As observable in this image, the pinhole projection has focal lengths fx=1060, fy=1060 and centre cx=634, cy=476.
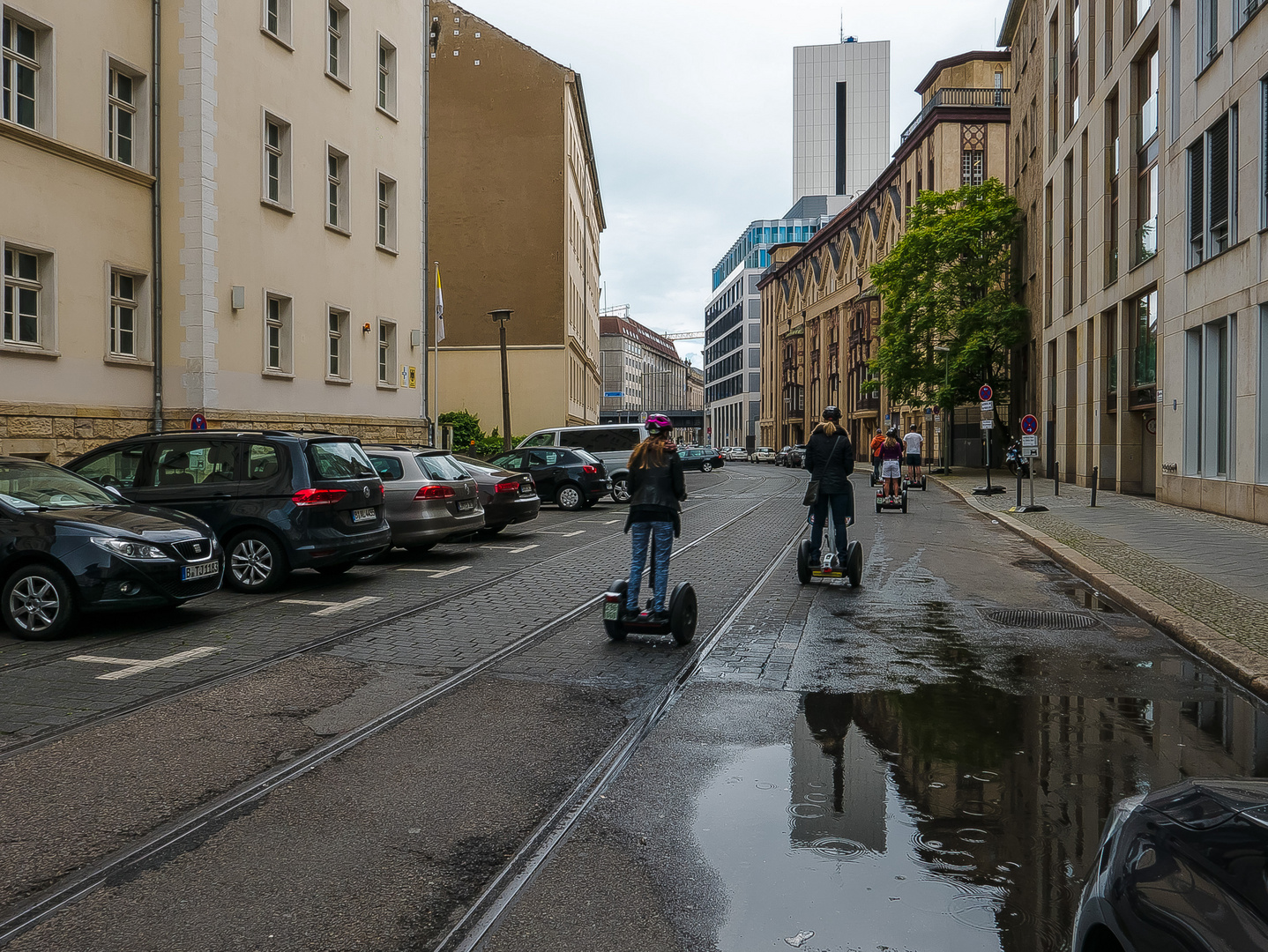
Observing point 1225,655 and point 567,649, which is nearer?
point 1225,655

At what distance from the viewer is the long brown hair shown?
8039 millimetres

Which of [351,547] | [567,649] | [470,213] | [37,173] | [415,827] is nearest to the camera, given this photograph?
[415,827]

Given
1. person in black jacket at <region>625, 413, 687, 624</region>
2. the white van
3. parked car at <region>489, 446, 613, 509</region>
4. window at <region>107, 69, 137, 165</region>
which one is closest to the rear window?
person in black jacket at <region>625, 413, 687, 624</region>

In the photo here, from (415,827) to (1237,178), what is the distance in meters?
20.2

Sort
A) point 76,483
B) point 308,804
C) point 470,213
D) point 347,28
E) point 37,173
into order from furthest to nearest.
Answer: point 470,213 → point 347,28 → point 37,173 → point 76,483 → point 308,804

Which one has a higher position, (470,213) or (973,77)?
(973,77)

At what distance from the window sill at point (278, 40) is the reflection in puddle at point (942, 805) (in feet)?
63.5

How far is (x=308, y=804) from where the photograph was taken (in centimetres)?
450

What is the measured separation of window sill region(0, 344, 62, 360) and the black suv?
16.0ft

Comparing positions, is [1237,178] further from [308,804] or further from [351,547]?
[308,804]

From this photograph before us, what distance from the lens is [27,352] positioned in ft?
50.4

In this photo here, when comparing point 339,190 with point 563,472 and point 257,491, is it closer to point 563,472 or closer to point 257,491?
point 563,472

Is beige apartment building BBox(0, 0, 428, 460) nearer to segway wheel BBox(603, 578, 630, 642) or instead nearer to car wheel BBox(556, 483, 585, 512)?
car wheel BBox(556, 483, 585, 512)

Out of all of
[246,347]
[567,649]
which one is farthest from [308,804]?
[246,347]
